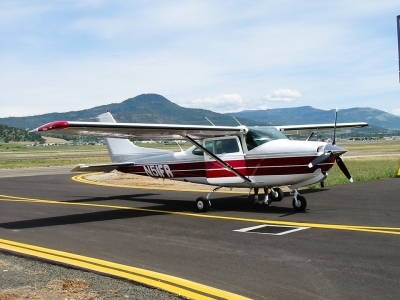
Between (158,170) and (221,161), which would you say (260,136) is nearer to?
(221,161)

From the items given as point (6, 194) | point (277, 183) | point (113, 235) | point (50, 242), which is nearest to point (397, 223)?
point (277, 183)

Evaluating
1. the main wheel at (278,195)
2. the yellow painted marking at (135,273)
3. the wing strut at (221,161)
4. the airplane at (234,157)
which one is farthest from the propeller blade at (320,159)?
the yellow painted marking at (135,273)

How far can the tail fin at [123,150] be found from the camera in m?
15.8

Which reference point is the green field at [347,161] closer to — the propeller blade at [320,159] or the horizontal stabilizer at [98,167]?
the propeller blade at [320,159]

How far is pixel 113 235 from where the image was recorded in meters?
9.32

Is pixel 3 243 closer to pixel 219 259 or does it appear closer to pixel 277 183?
pixel 219 259

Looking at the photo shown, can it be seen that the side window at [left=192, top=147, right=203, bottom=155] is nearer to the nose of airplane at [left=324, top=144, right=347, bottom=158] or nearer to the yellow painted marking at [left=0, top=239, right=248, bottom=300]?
the nose of airplane at [left=324, top=144, right=347, bottom=158]

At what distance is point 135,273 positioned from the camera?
20.5ft

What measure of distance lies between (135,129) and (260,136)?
3.41 metres

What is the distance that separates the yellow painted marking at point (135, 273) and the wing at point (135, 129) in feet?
9.80

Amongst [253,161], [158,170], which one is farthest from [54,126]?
[158,170]

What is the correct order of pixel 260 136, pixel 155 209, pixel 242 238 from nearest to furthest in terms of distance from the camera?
1. pixel 242 238
2. pixel 260 136
3. pixel 155 209

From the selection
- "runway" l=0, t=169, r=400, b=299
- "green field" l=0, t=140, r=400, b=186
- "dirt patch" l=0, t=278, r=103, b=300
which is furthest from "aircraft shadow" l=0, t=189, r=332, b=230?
"green field" l=0, t=140, r=400, b=186

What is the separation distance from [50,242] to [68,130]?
295 centimetres
